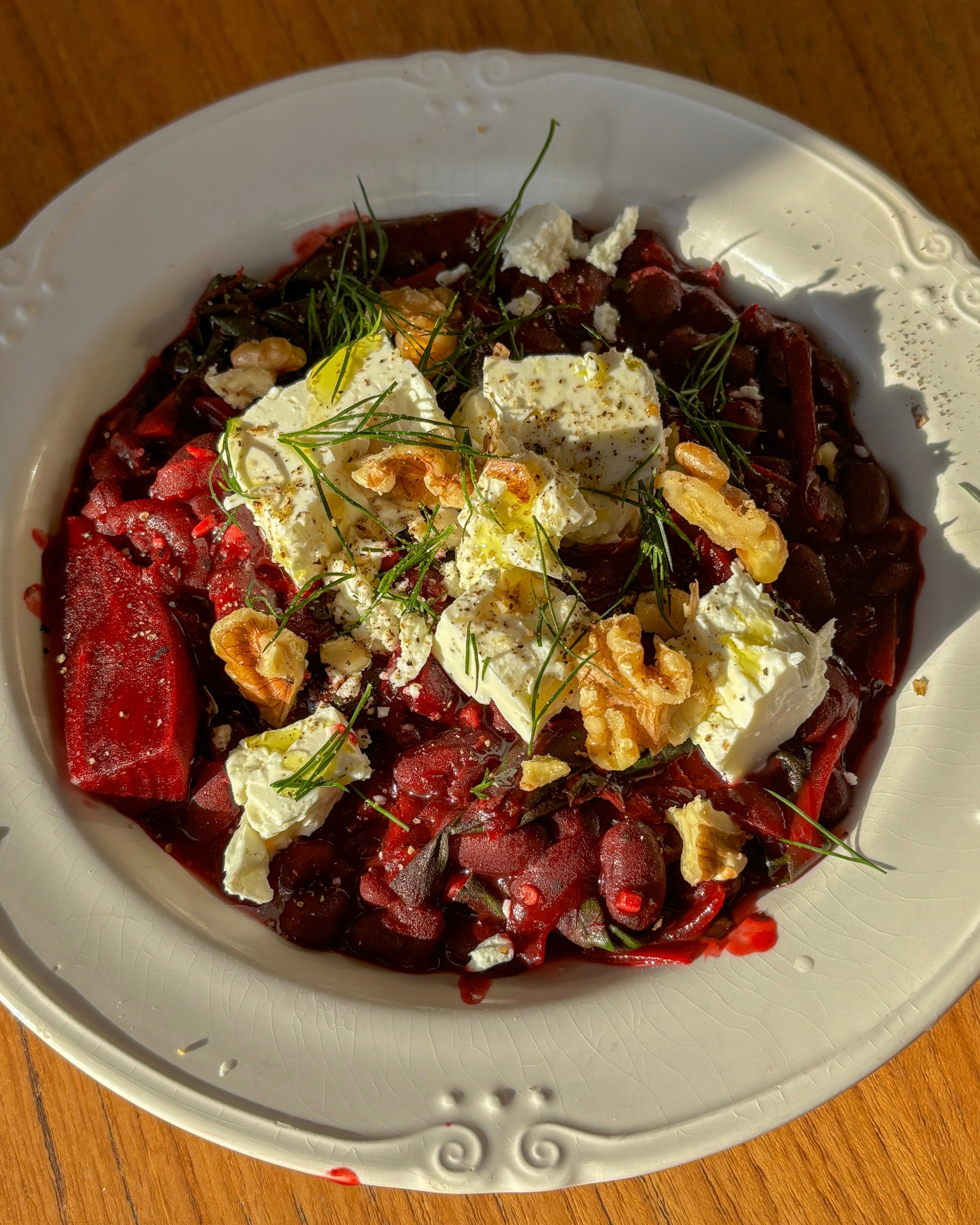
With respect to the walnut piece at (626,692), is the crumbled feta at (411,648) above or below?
above

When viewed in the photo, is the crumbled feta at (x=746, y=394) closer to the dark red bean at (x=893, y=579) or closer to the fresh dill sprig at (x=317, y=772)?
the dark red bean at (x=893, y=579)

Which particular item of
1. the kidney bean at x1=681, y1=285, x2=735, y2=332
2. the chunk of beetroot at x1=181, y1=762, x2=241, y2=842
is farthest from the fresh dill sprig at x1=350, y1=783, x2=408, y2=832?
the kidney bean at x1=681, y1=285, x2=735, y2=332

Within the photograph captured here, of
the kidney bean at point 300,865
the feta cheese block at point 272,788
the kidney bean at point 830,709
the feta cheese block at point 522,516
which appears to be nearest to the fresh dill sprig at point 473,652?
the feta cheese block at point 522,516

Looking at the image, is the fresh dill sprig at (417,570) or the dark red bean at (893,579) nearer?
the fresh dill sprig at (417,570)

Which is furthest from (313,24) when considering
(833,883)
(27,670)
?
(833,883)

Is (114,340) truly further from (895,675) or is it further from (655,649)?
(895,675)

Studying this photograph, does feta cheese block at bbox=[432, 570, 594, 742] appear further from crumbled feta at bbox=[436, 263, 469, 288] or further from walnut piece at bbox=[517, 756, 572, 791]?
crumbled feta at bbox=[436, 263, 469, 288]

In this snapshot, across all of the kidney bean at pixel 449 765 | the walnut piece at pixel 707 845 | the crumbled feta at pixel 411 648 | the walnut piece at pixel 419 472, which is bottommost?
the walnut piece at pixel 707 845
